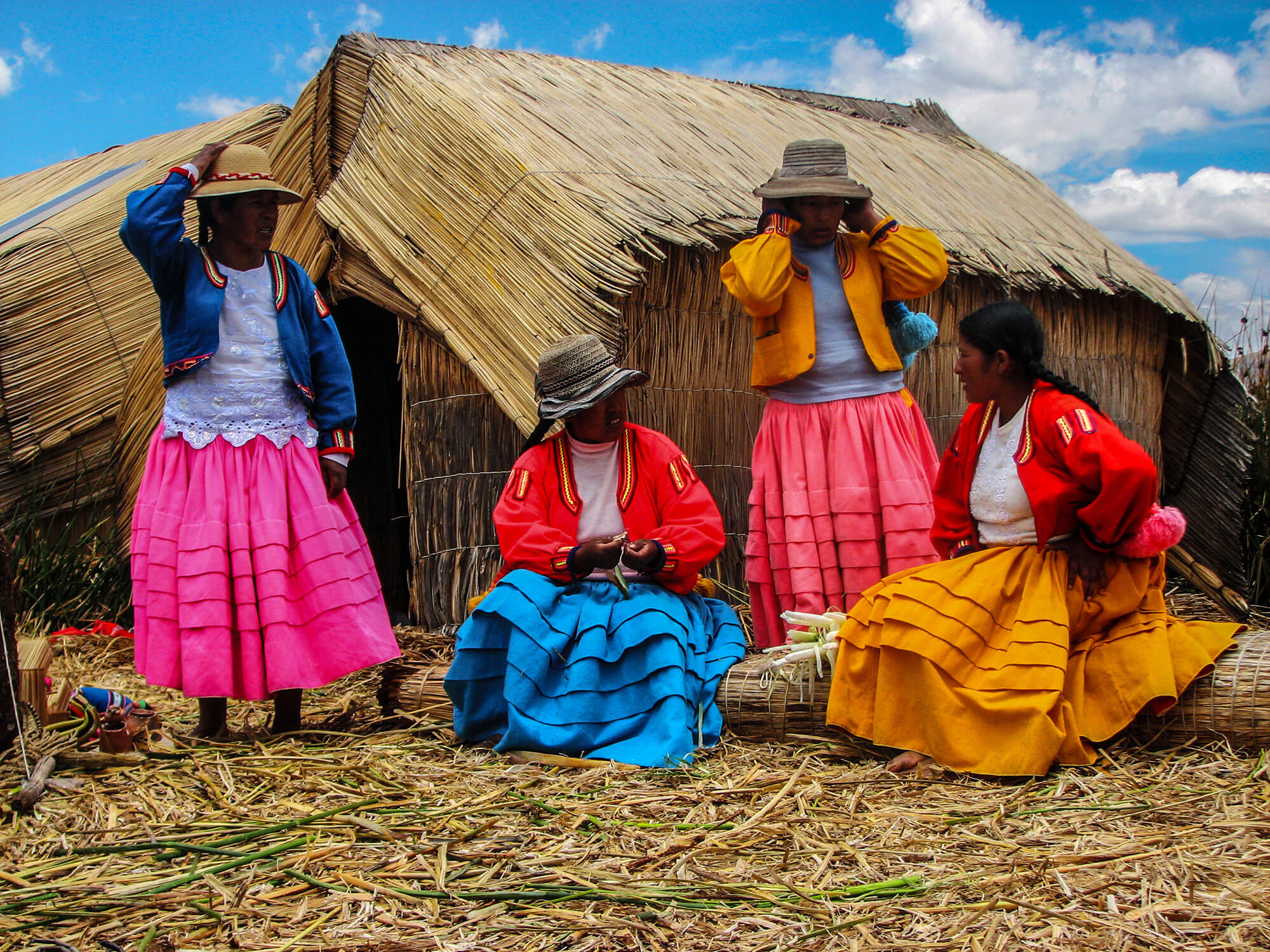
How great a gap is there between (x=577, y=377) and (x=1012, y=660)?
1532mm

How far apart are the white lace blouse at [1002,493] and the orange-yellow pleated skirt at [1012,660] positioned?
0.05 meters

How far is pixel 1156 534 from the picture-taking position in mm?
3209

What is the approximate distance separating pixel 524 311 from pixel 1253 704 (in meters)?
2.73

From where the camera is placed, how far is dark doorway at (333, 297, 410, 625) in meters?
6.68

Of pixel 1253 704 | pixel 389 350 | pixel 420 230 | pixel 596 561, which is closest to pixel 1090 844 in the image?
pixel 1253 704

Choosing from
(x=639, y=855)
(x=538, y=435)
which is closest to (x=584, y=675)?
(x=538, y=435)

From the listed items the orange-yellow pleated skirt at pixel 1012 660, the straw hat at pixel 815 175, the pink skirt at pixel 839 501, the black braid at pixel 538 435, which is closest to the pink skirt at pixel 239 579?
the black braid at pixel 538 435

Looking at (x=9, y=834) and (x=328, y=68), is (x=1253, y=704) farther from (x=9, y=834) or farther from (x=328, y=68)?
(x=328, y=68)

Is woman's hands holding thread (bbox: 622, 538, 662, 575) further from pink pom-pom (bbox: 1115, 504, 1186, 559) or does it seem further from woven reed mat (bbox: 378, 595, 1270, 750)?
pink pom-pom (bbox: 1115, 504, 1186, 559)

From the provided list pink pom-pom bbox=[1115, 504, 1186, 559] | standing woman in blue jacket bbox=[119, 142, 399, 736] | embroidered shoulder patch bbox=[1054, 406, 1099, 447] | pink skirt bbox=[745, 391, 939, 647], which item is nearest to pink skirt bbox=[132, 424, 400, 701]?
standing woman in blue jacket bbox=[119, 142, 399, 736]

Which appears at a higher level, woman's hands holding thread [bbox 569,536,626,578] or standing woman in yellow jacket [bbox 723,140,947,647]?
standing woman in yellow jacket [bbox 723,140,947,647]

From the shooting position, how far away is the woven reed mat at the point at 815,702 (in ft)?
10.6

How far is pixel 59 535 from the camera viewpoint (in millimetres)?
5910

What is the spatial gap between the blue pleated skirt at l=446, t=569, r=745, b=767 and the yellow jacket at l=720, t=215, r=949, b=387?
991mm
